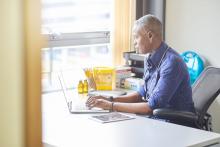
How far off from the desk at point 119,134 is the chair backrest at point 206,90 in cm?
54

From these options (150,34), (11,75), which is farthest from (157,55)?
(11,75)

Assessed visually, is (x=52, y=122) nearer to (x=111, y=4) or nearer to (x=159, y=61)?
(x=159, y=61)

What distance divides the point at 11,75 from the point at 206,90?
Result: 6.81ft

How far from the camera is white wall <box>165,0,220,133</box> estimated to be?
3.25m

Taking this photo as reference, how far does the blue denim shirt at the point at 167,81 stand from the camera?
236cm

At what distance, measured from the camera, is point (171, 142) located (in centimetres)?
170

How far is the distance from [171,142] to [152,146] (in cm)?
12

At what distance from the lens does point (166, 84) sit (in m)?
2.35

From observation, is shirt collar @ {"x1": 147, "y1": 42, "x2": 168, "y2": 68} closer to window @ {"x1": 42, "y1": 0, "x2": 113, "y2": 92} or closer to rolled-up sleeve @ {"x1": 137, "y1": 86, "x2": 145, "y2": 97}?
rolled-up sleeve @ {"x1": 137, "y1": 86, "x2": 145, "y2": 97}

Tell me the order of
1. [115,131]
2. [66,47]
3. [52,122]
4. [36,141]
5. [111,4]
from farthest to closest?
[111,4] < [66,47] < [52,122] < [115,131] < [36,141]

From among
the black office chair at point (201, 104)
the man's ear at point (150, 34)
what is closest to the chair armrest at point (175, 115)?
the black office chair at point (201, 104)

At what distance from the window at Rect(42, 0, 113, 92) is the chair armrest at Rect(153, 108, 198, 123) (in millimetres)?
923

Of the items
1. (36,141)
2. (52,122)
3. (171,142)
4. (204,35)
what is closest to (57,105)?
(52,122)

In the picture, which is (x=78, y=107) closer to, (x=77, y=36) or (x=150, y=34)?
(x=150, y=34)
